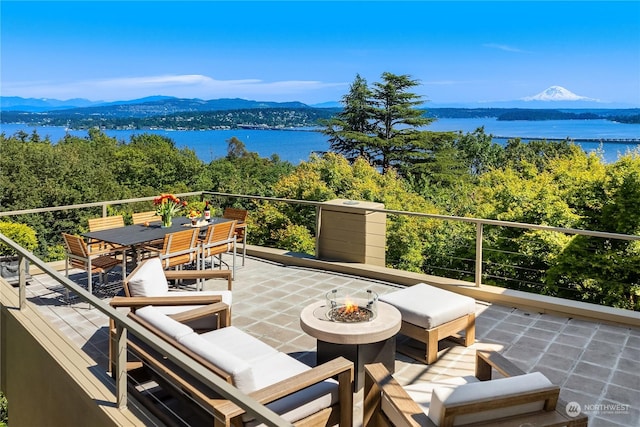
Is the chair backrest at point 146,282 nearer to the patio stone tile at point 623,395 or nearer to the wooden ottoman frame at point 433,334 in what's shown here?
the wooden ottoman frame at point 433,334

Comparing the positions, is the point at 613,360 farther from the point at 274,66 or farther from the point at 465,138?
the point at 274,66

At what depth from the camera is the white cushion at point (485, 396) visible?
2334 mm

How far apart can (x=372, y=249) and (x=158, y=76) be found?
51.3m

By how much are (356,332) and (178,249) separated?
10.4 feet

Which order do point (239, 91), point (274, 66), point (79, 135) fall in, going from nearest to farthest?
1. point (79, 135)
2. point (274, 66)
3. point (239, 91)

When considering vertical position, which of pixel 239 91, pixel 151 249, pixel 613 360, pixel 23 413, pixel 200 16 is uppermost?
pixel 200 16

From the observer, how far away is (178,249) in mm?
6074

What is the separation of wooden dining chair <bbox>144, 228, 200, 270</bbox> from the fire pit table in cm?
249

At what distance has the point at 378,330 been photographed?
3.68 metres

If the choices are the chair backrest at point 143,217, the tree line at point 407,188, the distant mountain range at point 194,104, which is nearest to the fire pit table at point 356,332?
the tree line at point 407,188

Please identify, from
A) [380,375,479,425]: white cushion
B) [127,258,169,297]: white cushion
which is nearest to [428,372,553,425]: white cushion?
[380,375,479,425]: white cushion

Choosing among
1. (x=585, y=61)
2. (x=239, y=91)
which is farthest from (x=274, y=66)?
(x=585, y=61)

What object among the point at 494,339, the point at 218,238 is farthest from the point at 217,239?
the point at 494,339

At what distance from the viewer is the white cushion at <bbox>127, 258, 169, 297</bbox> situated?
4137mm
